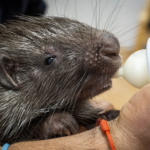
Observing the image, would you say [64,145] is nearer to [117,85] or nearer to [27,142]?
[27,142]

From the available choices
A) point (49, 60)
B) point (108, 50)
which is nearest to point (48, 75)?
point (49, 60)

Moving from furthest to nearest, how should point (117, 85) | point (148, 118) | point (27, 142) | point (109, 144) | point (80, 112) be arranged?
1. point (117, 85)
2. point (80, 112)
3. point (27, 142)
4. point (109, 144)
5. point (148, 118)

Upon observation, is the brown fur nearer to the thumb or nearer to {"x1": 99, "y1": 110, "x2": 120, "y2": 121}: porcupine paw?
the thumb

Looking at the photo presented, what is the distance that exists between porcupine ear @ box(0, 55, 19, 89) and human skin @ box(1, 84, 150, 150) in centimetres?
37

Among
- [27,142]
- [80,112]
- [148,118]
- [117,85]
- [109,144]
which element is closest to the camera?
[148,118]

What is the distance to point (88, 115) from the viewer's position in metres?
1.49

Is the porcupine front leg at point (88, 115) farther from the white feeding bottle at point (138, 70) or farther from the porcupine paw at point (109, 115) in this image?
the white feeding bottle at point (138, 70)

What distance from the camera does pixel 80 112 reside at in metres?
1.47

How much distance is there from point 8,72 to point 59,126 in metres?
0.46

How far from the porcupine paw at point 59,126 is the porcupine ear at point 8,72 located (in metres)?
0.31

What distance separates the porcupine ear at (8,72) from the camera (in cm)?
113

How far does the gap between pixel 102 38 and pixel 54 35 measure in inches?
11.8

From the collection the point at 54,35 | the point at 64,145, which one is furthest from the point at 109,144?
the point at 54,35

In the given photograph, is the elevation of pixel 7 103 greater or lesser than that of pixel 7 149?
greater
